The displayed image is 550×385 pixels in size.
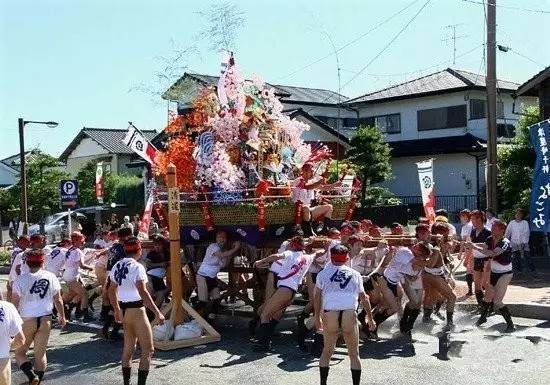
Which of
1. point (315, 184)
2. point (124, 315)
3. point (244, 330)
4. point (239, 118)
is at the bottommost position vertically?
point (244, 330)

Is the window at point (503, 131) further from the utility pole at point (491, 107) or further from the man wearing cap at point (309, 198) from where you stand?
the man wearing cap at point (309, 198)

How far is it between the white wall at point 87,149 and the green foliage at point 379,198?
20805 millimetres

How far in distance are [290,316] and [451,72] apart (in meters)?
27.8

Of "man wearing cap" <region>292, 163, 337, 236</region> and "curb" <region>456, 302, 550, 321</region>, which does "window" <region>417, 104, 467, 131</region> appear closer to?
"curb" <region>456, 302, 550, 321</region>

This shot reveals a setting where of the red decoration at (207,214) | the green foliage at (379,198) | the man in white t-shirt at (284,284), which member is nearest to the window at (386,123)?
the green foliage at (379,198)

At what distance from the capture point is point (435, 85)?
3753 centimetres

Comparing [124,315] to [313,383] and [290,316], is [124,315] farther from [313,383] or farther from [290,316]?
[290,316]

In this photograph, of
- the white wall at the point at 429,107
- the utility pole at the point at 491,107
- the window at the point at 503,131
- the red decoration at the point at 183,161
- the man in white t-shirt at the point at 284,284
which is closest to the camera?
the man in white t-shirt at the point at 284,284

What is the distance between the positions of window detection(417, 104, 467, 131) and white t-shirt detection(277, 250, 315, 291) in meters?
26.3

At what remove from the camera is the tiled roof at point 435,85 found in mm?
36219

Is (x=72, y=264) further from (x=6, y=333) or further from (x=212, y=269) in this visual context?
(x=6, y=333)

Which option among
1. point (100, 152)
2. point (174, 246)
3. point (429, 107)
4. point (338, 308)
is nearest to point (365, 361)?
point (338, 308)

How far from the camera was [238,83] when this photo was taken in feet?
43.6

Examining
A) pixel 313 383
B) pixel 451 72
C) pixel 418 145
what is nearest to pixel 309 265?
pixel 313 383
